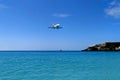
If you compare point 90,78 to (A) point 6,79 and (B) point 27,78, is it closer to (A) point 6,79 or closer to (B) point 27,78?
(B) point 27,78

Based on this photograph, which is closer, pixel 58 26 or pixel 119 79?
pixel 58 26

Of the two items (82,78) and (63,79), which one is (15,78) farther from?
(82,78)

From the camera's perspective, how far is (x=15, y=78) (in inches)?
931

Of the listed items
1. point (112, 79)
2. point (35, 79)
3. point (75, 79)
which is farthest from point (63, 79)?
point (112, 79)

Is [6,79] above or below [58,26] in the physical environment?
below

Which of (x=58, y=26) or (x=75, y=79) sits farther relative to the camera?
(x=75, y=79)

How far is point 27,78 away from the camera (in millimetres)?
23797

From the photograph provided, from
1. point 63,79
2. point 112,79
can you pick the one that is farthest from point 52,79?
point 112,79

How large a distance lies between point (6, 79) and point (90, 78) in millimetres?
7091

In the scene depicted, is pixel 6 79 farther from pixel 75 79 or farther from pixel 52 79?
pixel 75 79

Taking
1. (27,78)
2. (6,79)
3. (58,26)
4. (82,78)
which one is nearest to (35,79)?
(27,78)

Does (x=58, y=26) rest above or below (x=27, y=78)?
above

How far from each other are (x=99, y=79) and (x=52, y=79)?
12.8 feet

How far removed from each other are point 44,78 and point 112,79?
19.1ft
